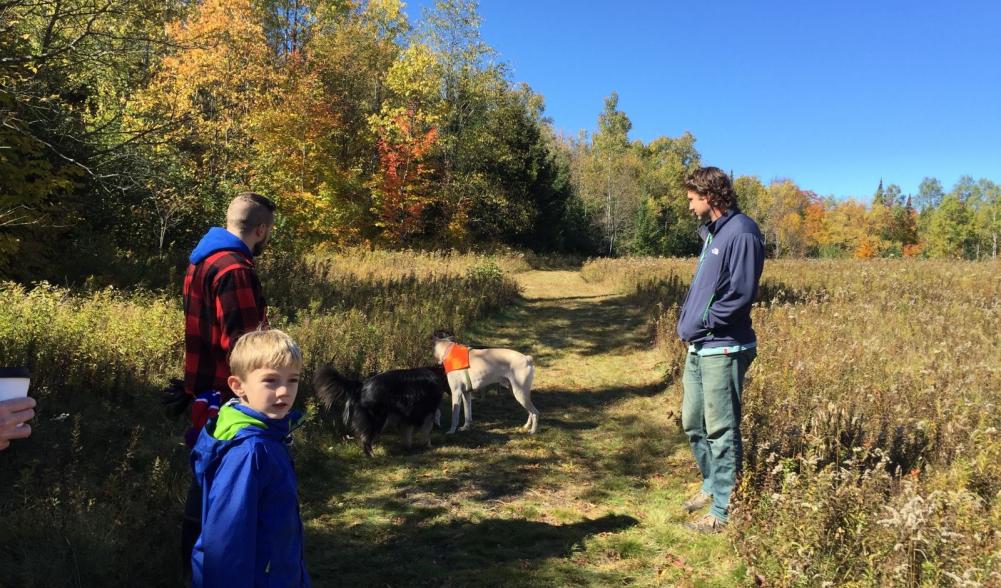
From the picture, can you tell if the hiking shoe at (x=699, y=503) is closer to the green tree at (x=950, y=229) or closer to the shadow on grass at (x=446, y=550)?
the shadow on grass at (x=446, y=550)

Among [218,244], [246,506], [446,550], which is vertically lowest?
[446,550]

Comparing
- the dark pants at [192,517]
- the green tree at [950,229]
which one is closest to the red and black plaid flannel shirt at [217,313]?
the dark pants at [192,517]

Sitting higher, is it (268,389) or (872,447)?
(268,389)

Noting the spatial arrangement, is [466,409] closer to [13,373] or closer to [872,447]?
[872,447]

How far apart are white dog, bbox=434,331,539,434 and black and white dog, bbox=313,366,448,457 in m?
0.44

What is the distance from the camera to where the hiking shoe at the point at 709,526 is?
12.6 ft

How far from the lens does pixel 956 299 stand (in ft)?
37.2

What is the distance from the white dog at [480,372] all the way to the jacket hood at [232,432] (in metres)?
4.09

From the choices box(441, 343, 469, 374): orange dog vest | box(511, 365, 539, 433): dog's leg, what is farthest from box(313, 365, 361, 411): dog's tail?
box(511, 365, 539, 433): dog's leg

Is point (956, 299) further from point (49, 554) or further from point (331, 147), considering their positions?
point (331, 147)

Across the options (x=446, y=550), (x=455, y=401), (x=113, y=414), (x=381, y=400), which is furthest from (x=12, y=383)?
(x=455, y=401)

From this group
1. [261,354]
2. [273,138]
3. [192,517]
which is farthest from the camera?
[273,138]

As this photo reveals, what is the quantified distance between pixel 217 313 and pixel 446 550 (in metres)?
2.38

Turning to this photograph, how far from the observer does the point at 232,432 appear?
1882 mm
